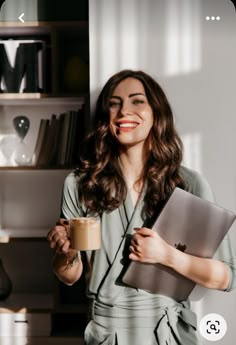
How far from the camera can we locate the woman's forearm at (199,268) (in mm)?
1930

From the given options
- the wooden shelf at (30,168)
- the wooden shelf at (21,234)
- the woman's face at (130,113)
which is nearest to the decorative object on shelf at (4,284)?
the wooden shelf at (21,234)

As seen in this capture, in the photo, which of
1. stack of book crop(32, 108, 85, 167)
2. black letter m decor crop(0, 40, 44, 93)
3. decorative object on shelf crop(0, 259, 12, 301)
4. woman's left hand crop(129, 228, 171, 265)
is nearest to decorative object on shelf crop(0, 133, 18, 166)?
stack of book crop(32, 108, 85, 167)

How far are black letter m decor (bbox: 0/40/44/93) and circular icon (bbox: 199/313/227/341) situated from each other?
1.32m

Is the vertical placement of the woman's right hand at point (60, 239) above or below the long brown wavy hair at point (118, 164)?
below

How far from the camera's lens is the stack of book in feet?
9.23

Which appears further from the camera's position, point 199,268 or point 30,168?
point 30,168

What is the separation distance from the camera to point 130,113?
202cm

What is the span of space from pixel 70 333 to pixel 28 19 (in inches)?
60.9

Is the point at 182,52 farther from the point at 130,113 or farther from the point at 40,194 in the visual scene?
the point at 40,194

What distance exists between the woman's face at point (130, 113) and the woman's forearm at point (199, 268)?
0.40 m

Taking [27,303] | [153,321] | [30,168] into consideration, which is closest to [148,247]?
[153,321]

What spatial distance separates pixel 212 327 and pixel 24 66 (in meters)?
1.47

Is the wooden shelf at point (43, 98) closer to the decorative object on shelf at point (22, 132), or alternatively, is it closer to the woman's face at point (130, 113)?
the decorative object on shelf at point (22, 132)

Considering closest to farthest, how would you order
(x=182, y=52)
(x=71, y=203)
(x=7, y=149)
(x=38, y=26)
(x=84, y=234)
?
(x=84, y=234)
(x=71, y=203)
(x=182, y=52)
(x=38, y=26)
(x=7, y=149)
